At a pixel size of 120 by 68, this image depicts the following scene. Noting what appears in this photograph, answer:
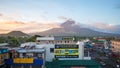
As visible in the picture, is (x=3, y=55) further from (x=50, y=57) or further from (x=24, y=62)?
(x=50, y=57)

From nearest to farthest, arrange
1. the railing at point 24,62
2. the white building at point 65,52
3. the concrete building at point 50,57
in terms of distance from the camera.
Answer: the concrete building at point 50,57, the railing at point 24,62, the white building at point 65,52

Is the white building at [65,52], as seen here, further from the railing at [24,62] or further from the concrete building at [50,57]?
the railing at [24,62]

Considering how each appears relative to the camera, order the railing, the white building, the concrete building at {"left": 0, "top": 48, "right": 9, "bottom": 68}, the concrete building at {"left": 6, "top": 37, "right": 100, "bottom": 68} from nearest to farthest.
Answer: the concrete building at {"left": 0, "top": 48, "right": 9, "bottom": 68} < the concrete building at {"left": 6, "top": 37, "right": 100, "bottom": 68} < the railing < the white building

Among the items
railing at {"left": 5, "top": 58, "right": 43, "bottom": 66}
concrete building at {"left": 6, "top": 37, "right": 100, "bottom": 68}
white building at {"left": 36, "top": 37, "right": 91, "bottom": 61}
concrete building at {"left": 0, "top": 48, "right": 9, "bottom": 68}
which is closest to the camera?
concrete building at {"left": 0, "top": 48, "right": 9, "bottom": 68}

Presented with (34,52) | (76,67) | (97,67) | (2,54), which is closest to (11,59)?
(2,54)

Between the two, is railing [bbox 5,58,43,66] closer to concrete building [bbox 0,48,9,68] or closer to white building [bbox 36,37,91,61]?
concrete building [bbox 0,48,9,68]

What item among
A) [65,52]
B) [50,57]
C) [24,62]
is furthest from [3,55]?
[65,52]

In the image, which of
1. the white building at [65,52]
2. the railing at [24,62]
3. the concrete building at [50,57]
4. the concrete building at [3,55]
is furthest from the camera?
the white building at [65,52]

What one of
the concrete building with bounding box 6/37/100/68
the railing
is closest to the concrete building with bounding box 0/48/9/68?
the concrete building with bounding box 6/37/100/68

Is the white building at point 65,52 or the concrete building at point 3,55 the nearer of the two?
the concrete building at point 3,55

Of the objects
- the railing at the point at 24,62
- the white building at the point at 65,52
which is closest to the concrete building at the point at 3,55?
the railing at the point at 24,62

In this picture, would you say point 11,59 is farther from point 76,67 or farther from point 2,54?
point 76,67

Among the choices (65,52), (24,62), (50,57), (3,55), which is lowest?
(50,57)

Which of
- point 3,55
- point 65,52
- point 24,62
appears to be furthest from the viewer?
point 65,52
